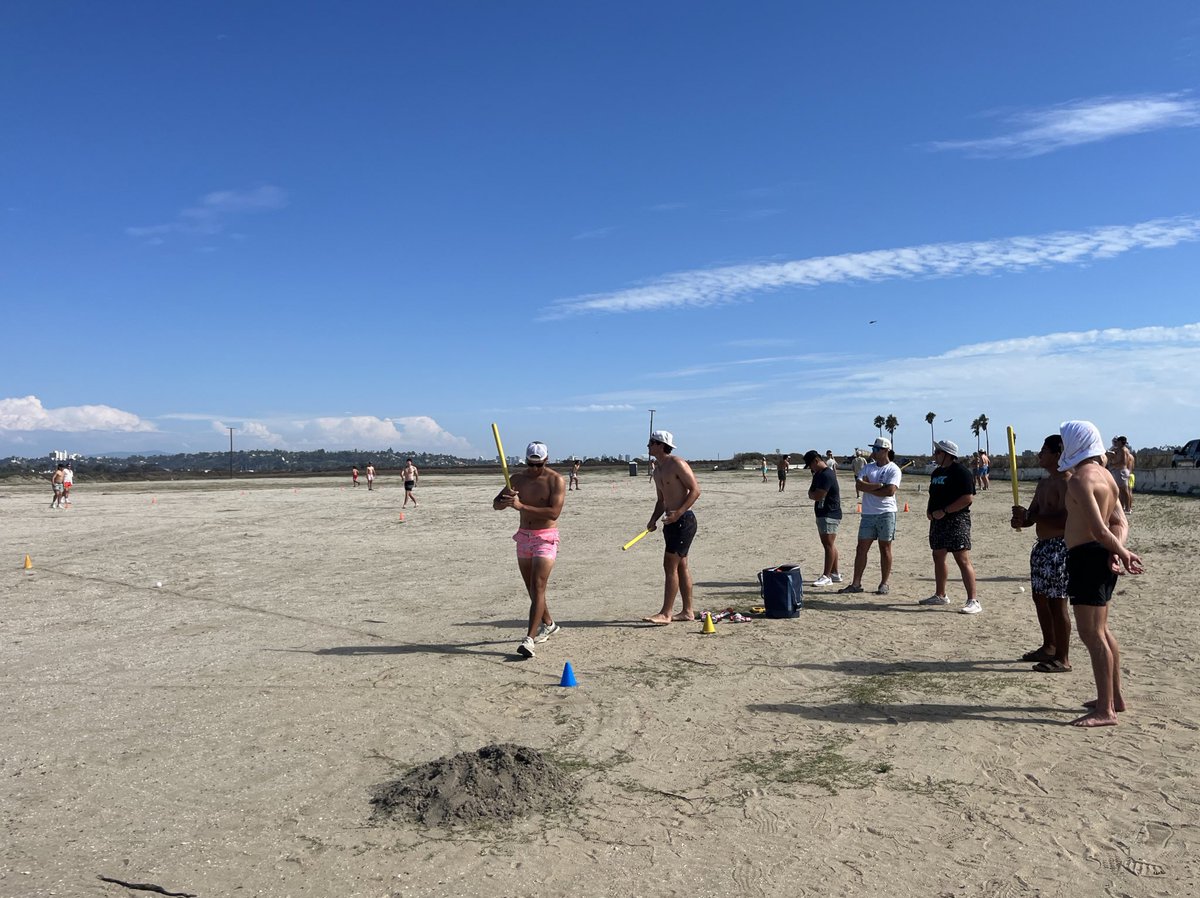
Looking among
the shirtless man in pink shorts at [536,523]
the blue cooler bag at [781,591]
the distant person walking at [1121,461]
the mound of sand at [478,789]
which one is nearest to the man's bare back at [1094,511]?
the mound of sand at [478,789]

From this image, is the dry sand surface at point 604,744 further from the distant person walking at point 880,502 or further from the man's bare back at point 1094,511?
the man's bare back at point 1094,511

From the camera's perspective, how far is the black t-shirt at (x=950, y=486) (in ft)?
30.2

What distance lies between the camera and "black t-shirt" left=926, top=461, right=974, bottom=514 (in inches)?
363

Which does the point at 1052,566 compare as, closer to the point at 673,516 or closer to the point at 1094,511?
the point at 1094,511

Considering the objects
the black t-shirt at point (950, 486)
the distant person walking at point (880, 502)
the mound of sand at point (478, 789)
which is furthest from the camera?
the distant person walking at point (880, 502)

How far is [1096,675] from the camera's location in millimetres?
5543

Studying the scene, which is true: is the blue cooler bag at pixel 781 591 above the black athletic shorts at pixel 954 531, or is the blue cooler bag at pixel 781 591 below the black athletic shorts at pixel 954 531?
below

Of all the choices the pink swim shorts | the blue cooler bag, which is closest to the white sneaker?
the pink swim shorts

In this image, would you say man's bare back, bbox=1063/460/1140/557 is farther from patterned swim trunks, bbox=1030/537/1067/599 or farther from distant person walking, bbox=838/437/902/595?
distant person walking, bbox=838/437/902/595

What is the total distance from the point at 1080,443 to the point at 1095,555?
0.72 m

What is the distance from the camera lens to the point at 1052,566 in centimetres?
675

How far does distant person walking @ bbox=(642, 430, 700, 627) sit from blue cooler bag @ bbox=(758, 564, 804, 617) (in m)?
0.84

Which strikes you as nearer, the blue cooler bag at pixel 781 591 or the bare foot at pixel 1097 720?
the bare foot at pixel 1097 720

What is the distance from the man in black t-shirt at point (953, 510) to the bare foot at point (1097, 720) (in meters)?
3.79
